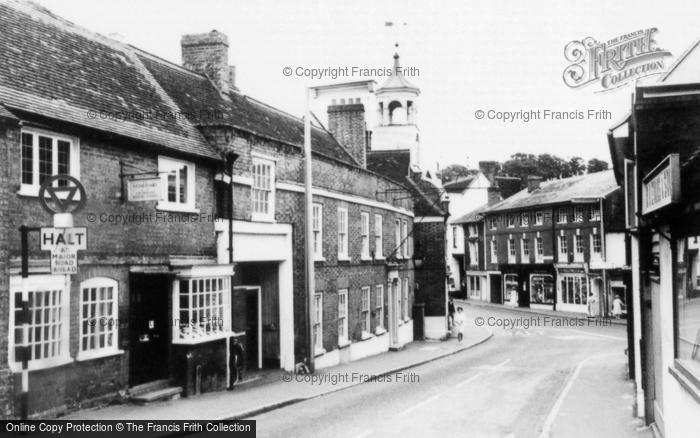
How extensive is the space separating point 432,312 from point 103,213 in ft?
80.9

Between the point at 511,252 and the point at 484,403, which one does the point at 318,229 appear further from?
the point at 511,252

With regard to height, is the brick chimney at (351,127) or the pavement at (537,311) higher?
the brick chimney at (351,127)

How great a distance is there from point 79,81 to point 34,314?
17.7 feet

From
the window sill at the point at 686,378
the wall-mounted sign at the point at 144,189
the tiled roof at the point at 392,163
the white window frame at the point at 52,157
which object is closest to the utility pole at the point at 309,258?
the wall-mounted sign at the point at 144,189

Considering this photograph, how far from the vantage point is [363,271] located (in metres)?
27.9

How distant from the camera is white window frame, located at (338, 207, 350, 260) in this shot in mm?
25516

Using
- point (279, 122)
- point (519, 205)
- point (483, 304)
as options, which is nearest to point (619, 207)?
point (519, 205)

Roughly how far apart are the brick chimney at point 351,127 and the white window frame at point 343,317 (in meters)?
8.31

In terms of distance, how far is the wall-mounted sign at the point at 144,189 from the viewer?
46.9ft

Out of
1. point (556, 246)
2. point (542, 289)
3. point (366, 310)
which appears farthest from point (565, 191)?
point (366, 310)

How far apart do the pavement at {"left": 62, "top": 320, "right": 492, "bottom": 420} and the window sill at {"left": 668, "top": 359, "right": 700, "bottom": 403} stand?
827 centimetres

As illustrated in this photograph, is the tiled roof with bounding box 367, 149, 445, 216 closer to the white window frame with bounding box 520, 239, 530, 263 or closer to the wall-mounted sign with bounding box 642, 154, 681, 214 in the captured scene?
the white window frame with bounding box 520, 239, 530, 263

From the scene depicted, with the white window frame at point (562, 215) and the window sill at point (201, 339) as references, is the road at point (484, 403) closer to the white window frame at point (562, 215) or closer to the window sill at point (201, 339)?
the window sill at point (201, 339)

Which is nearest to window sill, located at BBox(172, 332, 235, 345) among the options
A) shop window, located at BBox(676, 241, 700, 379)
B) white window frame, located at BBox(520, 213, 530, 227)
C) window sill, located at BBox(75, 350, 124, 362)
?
window sill, located at BBox(75, 350, 124, 362)
